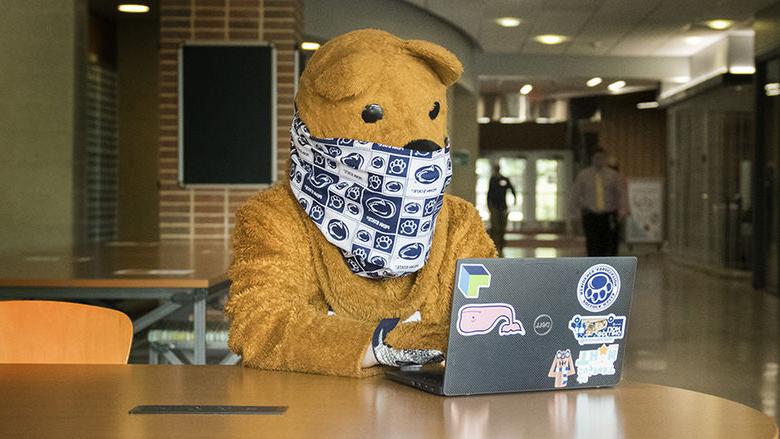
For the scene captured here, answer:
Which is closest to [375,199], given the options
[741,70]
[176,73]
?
[176,73]

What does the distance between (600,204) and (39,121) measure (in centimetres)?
681

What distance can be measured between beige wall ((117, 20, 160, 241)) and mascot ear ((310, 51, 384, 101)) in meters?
8.66

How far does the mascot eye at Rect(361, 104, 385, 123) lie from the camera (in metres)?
2.12

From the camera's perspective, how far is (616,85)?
688 inches

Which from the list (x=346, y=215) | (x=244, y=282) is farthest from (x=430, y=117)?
(x=244, y=282)

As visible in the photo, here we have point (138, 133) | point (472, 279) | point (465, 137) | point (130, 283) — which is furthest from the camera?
point (465, 137)

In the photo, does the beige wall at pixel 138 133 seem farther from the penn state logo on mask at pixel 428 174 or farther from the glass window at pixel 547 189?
the glass window at pixel 547 189

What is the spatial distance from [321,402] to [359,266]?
0.47 m

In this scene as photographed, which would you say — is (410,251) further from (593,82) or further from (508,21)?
(593,82)

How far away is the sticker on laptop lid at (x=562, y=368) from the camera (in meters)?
1.72

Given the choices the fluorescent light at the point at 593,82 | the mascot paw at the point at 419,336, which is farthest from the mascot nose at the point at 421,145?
the fluorescent light at the point at 593,82

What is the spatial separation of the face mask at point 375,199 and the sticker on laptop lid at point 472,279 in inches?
17.5

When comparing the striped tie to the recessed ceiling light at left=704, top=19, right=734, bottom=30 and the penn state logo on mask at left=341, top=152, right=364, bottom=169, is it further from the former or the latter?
the penn state logo on mask at left=341, top=152, right=364, bottom=169

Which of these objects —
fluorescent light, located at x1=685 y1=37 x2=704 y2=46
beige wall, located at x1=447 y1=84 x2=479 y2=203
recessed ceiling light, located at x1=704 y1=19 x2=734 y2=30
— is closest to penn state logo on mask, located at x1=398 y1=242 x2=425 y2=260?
recessed ceiling light, located at x1=704 y1=19 x2=734 y2=30
